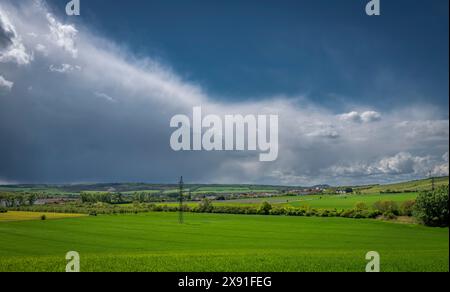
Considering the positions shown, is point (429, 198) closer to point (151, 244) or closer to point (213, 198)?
point (151, 244)

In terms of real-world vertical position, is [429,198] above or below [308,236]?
above

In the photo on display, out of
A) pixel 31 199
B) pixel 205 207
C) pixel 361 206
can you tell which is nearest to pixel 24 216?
pixel 31 199

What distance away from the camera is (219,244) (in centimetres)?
3412

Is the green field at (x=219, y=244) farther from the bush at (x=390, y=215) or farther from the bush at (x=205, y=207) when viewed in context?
the bush at (x=205, y=207)

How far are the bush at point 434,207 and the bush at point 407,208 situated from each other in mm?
3508

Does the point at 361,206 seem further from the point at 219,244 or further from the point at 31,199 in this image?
the point at 31,199

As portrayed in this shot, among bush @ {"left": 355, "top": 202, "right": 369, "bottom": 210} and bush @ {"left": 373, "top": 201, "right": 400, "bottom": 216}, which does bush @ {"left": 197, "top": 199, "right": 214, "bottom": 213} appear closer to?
bush @ {"left": 355, "top": 202, "right": 369, "bottom": 210}

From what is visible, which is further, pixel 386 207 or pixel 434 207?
pixel 386 207

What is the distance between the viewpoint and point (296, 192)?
277ft

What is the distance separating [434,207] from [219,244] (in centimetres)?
2770

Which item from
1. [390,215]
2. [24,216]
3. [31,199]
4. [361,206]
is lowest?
[390,215]

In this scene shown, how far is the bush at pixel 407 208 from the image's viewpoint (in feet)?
162
